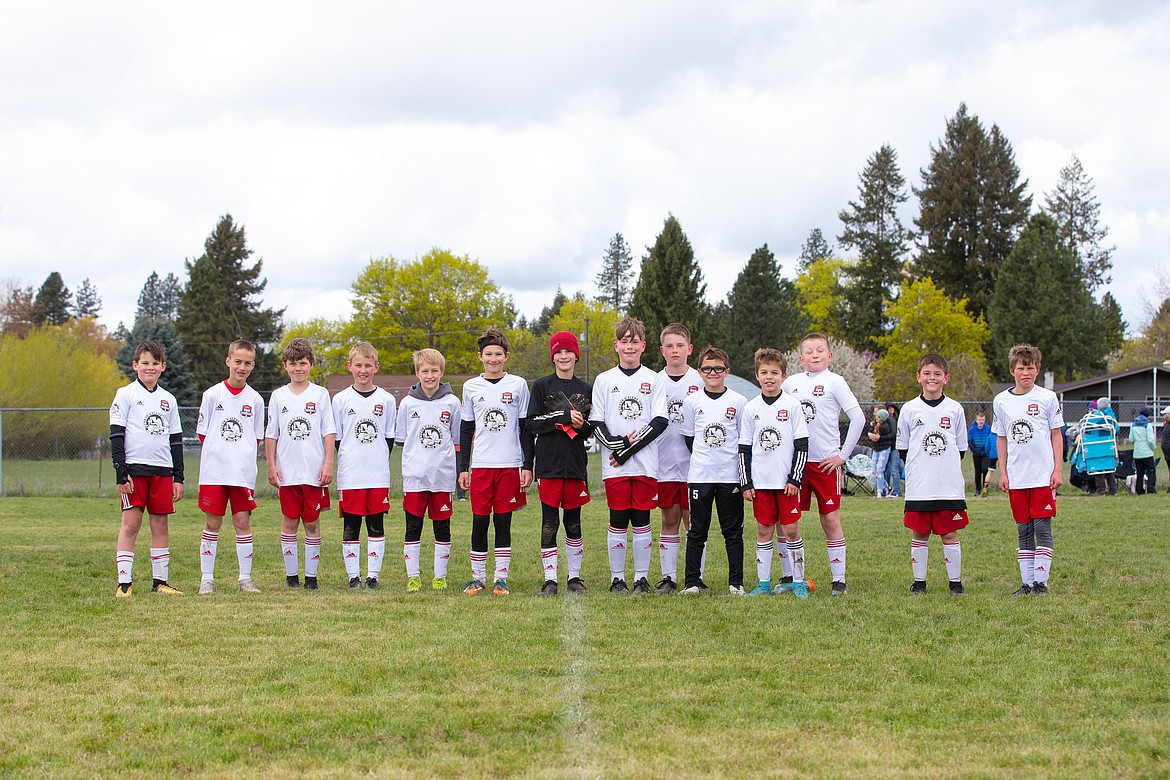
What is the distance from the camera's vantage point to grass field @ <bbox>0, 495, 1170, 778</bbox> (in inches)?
159

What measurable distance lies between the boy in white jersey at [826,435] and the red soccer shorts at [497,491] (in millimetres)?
2313

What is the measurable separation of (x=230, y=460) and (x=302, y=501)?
2.23ft

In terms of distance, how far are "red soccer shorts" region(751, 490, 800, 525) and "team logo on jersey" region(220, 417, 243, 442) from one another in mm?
4330

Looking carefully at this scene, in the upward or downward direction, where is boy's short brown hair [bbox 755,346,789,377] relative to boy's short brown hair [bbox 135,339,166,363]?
downward

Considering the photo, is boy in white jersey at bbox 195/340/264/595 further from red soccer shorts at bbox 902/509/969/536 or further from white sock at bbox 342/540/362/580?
red soccer shorts at bbox 902/509/969/536

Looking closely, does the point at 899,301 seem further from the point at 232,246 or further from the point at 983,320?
the point at 232,246

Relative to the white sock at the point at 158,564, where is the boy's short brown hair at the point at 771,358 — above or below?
above

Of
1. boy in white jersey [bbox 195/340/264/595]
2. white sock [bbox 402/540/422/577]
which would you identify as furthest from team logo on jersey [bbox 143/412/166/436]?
white sock [bbox 402/540/422/577]

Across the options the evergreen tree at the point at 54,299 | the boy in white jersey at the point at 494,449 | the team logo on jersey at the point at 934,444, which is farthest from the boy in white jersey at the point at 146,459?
the evergreen tree at the point at 54,299

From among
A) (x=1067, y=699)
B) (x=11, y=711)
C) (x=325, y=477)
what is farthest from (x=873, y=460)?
(x=11, y=711)

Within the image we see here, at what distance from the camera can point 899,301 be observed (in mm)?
61469

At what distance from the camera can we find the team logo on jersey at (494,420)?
8414 mm

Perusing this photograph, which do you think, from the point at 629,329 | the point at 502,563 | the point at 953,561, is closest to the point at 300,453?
the point at 502,563

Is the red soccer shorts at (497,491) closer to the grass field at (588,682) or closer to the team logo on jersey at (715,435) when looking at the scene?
the grass field at (588,682)
